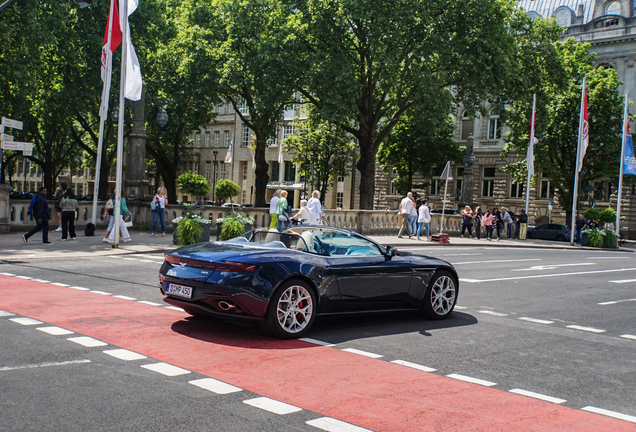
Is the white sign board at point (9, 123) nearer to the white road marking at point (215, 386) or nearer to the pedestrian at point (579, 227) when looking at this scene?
the white road marking at point (215, 386)

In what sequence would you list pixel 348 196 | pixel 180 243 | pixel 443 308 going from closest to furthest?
pixel 443 308 → pixel 180 243 → pixel 348 196

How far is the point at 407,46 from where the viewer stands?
1297 inches

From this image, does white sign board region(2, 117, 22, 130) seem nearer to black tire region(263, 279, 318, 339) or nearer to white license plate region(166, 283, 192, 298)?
white license plate region(166, 283, 192, 298)

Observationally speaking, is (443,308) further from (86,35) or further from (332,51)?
(86,35)

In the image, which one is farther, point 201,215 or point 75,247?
point 201,215

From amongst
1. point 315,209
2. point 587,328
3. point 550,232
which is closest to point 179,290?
point 587,328

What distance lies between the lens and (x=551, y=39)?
3744 centimetres

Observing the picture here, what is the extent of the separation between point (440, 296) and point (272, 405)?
4.84 meters

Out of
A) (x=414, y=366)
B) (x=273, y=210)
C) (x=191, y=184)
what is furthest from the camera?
(x=191, y=184)

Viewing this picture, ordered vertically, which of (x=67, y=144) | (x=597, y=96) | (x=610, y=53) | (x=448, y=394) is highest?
(x=610, y=53)

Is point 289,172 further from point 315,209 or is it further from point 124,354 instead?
point 124,354

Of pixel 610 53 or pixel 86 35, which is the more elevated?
pixel 610 53

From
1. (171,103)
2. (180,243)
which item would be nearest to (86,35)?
(171,103)

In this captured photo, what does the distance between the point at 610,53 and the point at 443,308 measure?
54232mm
